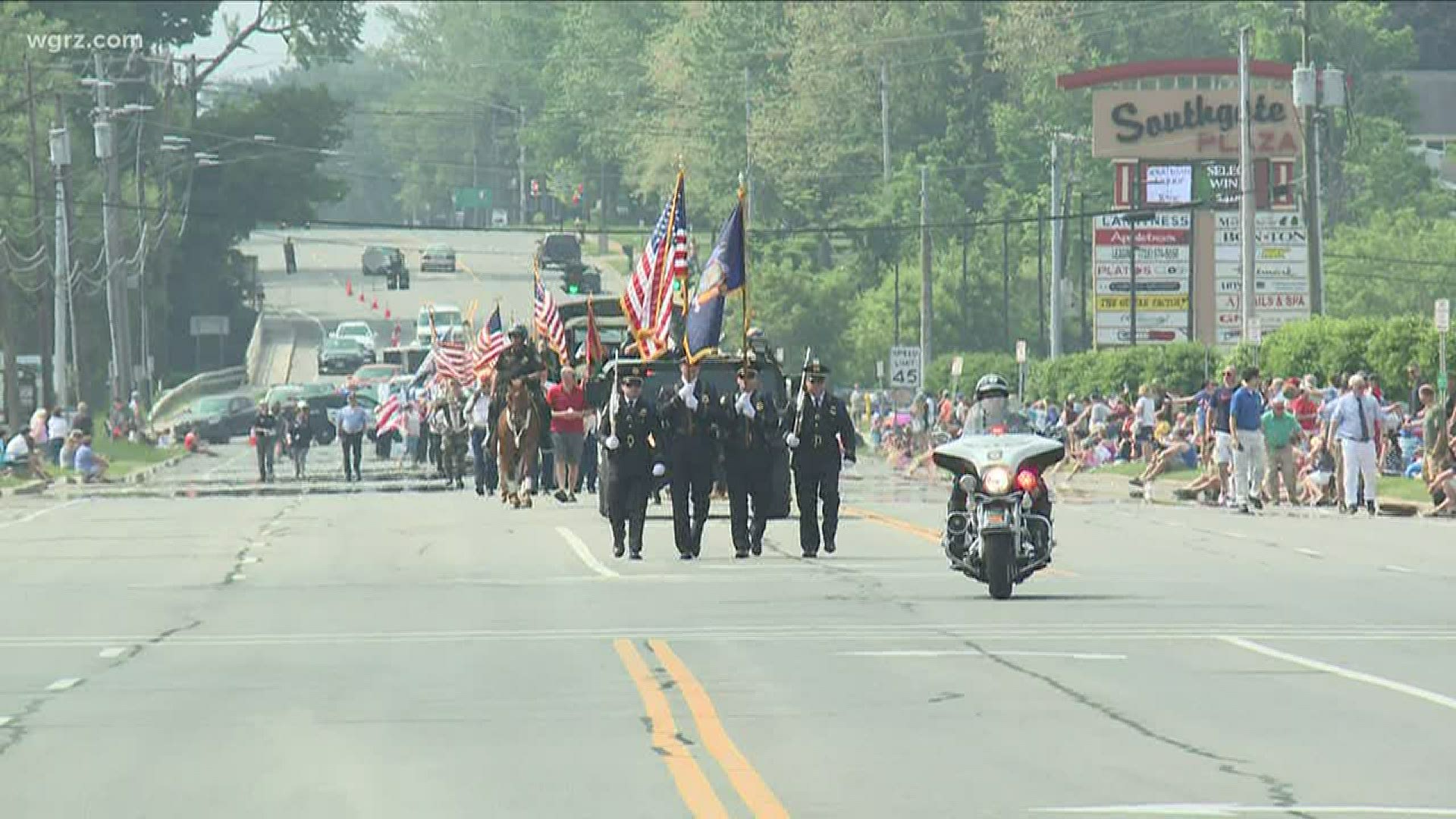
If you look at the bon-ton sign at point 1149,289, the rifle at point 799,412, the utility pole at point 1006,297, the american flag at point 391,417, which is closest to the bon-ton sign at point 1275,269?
the bon-ton sign at point 1149,289

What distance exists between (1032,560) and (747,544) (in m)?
6.08

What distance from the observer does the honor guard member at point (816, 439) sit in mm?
28125

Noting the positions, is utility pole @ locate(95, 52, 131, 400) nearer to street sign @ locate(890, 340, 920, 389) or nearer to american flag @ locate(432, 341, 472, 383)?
street sign @ locate(890, 340, 920, 389)

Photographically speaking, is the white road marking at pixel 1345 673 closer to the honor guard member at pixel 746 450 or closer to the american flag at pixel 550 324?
the honor guard member at pixel 746 450

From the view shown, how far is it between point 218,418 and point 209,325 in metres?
30.5

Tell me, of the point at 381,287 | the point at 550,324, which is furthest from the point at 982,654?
the point at 381,287

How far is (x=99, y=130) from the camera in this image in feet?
266

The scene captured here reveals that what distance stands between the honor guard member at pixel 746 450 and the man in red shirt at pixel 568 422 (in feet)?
36.0

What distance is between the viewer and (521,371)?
37.9 metres

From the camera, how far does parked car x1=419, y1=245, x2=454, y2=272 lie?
528 feet

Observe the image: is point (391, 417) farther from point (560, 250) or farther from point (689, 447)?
point (560, 250)

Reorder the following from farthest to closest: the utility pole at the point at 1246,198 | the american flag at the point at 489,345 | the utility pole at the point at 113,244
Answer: the utility pole at the point at 113,244
the utility pole at the point at 1246,198
the american flag at the point at 489,345

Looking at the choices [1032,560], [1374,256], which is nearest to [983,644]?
[1032,560]

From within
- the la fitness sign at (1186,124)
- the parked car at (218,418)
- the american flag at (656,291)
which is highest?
the la fitness sign at (1186,124)
